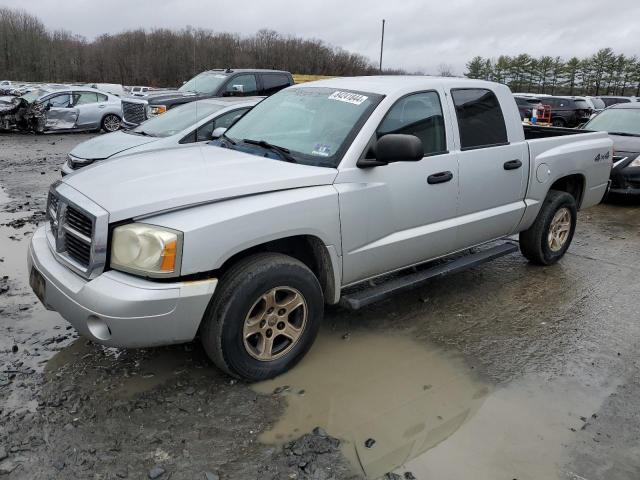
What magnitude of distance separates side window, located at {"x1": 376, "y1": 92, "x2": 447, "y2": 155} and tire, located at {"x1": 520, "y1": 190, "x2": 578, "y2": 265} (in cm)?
181

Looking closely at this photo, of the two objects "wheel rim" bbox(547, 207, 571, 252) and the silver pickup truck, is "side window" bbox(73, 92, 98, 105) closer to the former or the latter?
the silver pickup truck

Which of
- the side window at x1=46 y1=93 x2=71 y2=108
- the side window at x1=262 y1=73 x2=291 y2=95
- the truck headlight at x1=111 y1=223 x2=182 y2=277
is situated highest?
the side window at x1=262 y1=73 x2=291 y2=95

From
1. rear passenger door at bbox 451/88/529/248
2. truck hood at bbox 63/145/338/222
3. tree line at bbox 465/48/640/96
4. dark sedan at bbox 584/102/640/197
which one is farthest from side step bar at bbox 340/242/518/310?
tree line at bbox 465/48/640/96

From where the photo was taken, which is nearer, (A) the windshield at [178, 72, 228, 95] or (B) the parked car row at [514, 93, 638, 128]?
(A) the windshield at [178, 72, 228, 95]

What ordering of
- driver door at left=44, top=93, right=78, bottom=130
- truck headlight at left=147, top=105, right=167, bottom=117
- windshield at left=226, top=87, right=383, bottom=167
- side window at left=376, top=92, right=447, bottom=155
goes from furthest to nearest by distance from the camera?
driver door at left=44, top=93, right=78, bottom=130, truck headlight at left=147, top=105, right=167, bottom=117, side window at left=376, top=92, right=447, bottom=155, windshield at left=226, top=87, right=383, bottom=167

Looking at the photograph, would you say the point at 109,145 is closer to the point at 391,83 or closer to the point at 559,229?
the point at 391,83

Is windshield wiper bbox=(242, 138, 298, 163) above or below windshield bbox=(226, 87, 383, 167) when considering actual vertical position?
below

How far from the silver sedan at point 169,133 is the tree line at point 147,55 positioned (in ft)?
300

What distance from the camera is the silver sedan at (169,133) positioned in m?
7.61

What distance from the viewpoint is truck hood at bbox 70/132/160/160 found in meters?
7.68

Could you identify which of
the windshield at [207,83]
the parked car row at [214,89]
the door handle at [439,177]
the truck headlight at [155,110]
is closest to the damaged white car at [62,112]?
the parked car row at [214,89]

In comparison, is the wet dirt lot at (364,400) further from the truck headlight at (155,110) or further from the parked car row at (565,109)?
the parked car row at (565,109)

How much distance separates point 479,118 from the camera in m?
4.48

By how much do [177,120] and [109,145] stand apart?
1079mm
